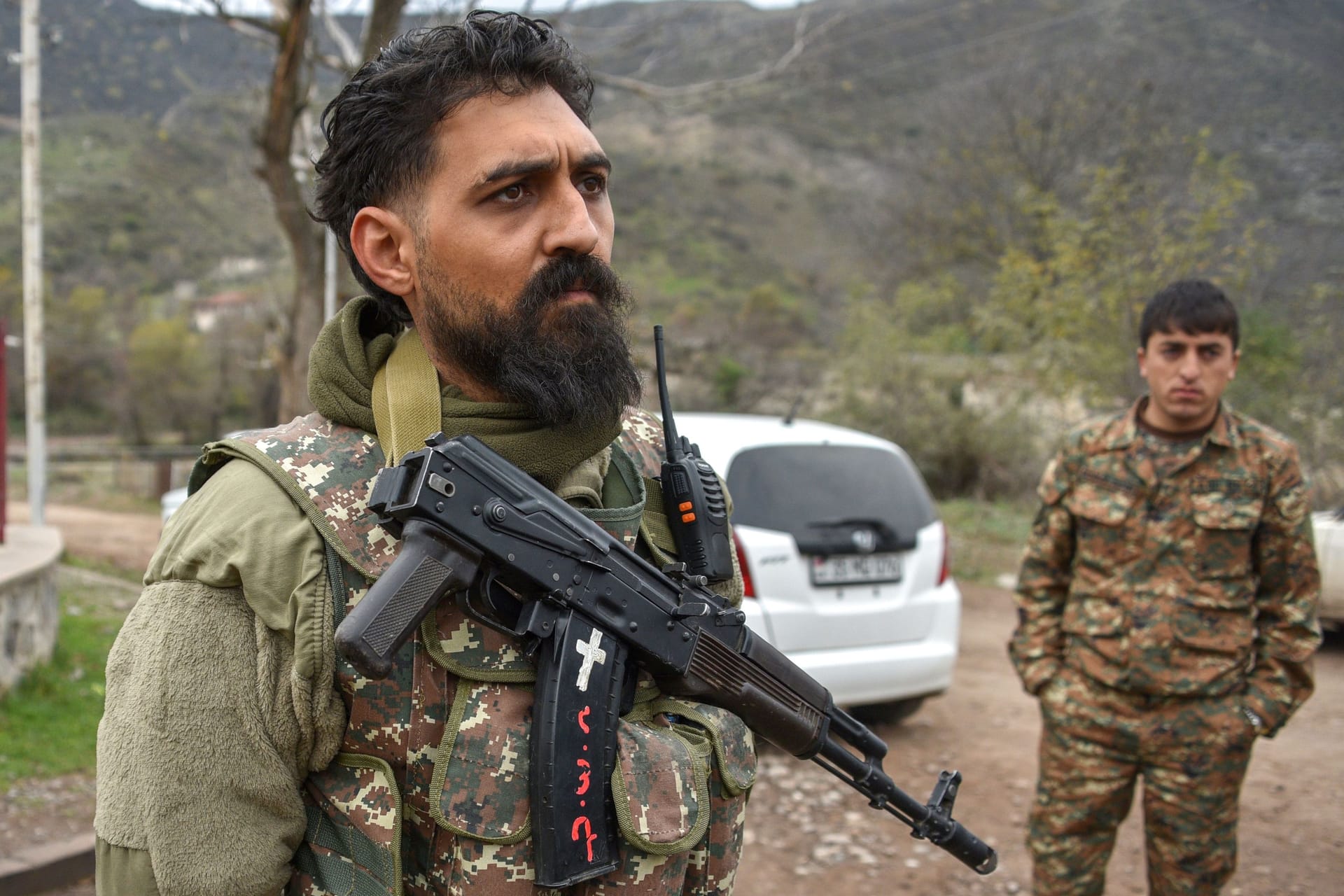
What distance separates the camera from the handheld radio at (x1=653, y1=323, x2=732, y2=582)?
5.56 ft

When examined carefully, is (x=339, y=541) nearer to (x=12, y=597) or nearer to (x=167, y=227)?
(x=12, y=597)

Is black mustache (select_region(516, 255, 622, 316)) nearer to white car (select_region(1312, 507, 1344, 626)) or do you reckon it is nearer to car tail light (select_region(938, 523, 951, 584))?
car tail light (select_region(938, 523, 951, 584))

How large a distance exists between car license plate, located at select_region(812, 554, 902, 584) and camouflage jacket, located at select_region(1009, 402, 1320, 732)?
1.78 meters

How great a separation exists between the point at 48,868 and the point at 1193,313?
166 inches

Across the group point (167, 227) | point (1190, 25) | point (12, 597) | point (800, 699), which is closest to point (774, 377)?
point (12, 597)

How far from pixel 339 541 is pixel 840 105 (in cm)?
6912

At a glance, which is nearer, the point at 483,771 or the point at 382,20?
the point at 483,771

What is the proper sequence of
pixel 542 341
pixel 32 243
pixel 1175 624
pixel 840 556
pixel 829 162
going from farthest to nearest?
pixel 829 162
pixel 32 243
pixel 840 556
pixel 1175 624
pixel 542 341

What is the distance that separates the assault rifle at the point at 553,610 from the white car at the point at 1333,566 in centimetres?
759

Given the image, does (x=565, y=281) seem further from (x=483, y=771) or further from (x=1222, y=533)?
(x=1222, y=533)

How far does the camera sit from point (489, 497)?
142 centimetres

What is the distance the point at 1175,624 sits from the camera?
122 inches

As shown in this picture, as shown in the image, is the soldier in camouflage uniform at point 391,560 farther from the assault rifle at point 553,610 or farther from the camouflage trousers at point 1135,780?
the camouflage trousers at point 1135,780

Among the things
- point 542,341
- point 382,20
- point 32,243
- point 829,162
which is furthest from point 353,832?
point 829,162
